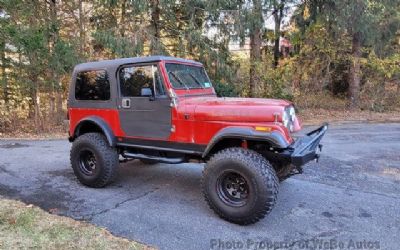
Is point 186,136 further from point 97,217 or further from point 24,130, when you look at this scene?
point 24,130

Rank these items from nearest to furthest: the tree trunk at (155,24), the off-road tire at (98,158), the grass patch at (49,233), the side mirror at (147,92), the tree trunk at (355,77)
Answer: the grass patch at (49,233) < the side mirror at (147,92) < the off-road tire at (98,158) < the tree trunk at (155,24) < the tree trunk at (355,77)

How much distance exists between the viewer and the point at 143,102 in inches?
174

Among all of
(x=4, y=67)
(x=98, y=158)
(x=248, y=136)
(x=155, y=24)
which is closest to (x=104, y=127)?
(x=98, y=158)

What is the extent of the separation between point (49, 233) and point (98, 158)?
5.17 ft

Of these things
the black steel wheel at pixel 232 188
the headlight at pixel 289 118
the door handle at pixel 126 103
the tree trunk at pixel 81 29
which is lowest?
the black steel wheel at pixel 232 188

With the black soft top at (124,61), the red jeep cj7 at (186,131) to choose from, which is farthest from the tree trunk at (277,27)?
the black soft top at (124,61)

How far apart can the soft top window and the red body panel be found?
993 millimetres

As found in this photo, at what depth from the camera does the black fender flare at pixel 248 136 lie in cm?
354

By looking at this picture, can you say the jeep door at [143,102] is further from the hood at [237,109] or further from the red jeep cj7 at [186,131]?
the hood at [237,109]

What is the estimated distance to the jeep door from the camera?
428 centimetres

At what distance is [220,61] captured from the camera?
11492mm

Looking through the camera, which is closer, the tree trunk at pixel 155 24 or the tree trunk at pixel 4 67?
the tree trunk at pixel 4 67

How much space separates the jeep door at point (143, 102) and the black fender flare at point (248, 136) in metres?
0.71

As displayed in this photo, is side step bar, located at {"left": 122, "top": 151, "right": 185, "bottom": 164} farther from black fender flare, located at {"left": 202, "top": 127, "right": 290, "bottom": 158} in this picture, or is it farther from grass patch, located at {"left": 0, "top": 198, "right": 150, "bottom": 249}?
grass patch, located at {"left": 0, "top": 198, "right": 150, "bottom": 249}
